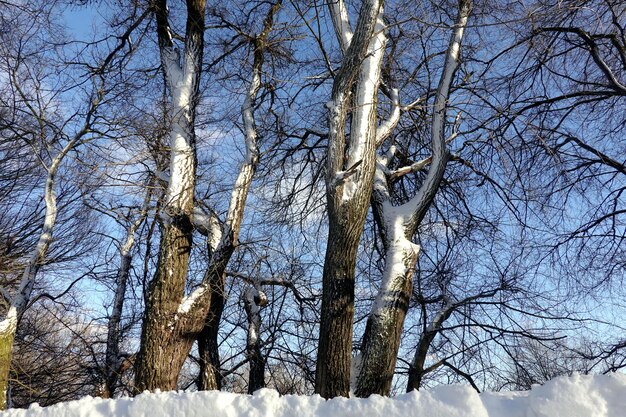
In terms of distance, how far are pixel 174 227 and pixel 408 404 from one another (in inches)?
183

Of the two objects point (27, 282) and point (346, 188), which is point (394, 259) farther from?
point (27, 282)

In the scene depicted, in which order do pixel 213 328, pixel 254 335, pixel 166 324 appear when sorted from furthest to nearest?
pixel 254 335, pixel 213 328, pixel 166 324

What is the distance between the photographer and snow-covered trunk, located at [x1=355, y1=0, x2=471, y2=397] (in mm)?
5688

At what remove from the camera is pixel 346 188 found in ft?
19.5

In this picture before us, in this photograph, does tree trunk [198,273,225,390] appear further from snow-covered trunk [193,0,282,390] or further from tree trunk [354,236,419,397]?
tree trunk [354,236,419,397]

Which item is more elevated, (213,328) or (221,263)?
(221,263)

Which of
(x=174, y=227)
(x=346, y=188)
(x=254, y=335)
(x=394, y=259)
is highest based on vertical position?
(x=346, y=188)

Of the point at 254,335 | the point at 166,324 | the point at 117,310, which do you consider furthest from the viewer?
the point at 117,310

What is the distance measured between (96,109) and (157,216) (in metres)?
3.02

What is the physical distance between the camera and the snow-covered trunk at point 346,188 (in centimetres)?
542

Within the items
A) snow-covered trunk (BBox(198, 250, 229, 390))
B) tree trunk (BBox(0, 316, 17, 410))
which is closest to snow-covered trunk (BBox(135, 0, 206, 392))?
snow-covered trunk (BBox(198, 250, 229, 390))

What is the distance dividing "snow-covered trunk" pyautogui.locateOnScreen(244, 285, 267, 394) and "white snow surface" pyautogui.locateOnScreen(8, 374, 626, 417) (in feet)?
16.3

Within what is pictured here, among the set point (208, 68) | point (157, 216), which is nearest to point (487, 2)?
point (208, 68)

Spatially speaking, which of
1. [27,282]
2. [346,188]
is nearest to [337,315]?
[346,188]
